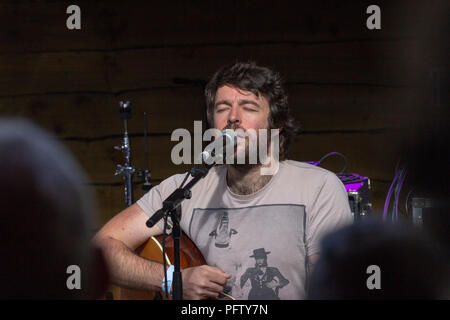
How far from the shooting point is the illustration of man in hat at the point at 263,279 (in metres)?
1.98

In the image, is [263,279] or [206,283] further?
[263,279]

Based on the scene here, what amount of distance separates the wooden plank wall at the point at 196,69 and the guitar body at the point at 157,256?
1711 mm

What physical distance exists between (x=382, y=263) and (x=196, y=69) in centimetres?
344

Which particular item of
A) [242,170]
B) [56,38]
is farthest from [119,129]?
[242,170]

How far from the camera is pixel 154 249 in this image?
2213 millimetres

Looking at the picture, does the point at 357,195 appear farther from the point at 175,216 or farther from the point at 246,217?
the point at 175,216

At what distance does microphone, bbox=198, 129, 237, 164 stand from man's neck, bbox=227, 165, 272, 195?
508 mm

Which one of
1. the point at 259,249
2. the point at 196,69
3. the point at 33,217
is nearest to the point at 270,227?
the point at 259,249

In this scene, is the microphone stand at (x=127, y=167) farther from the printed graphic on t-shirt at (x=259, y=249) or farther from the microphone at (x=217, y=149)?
the microphone at (x=217, y=149)

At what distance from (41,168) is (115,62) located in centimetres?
356

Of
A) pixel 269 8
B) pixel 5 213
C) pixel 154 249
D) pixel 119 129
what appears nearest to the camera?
pixel 5 213

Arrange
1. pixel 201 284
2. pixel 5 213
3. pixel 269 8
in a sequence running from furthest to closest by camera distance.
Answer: pixel 269 8 < pixel 201 284 < pixel 5 213

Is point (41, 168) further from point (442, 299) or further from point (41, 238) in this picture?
point (442, 299)

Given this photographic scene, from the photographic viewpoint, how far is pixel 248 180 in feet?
7.52
